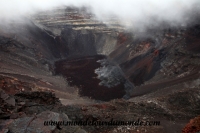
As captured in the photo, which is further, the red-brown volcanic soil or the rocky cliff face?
the red-brown volcanic soil

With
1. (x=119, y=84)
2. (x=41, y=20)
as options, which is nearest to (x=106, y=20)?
(x=41, y=20)

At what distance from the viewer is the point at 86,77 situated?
36.7 meters

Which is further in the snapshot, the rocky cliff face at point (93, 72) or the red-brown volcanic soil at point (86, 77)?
the red-brown volcanic soil at point (86, 77)

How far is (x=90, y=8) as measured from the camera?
57781 millimetres

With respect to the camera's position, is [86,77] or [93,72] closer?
[86,77]

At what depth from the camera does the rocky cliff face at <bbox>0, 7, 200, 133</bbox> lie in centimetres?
1639

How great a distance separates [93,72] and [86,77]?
261 centimetres

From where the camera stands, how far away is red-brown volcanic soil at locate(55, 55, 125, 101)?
30798 mm

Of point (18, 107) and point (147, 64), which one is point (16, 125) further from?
point (147, 64)

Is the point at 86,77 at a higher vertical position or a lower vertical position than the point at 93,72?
lower

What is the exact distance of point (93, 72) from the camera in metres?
39.0

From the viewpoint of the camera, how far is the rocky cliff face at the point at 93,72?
16.4 metres

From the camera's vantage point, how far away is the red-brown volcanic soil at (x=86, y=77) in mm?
30798

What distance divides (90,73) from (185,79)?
15.9 meters
